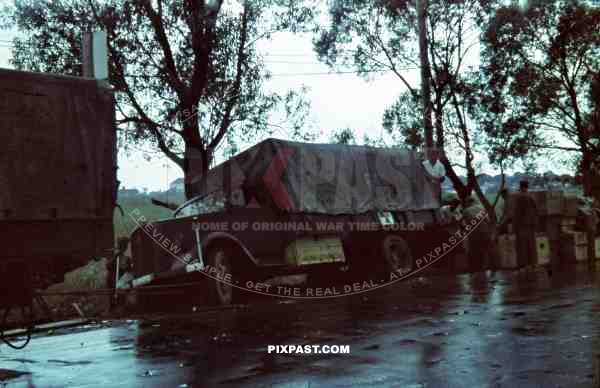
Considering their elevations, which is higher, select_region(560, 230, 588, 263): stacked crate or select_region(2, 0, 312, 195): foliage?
select_region(2, 0, 312, 195): foliage

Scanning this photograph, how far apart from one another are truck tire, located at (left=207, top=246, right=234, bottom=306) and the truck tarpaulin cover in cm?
137

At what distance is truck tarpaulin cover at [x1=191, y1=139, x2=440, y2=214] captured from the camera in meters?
14.4

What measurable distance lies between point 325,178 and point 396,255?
310 centimetres

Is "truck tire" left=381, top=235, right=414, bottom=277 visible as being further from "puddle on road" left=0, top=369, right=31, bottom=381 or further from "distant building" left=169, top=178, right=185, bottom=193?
"puddle on road" left=0, top=369, right=31, bottom=381

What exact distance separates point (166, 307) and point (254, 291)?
5.68 feet

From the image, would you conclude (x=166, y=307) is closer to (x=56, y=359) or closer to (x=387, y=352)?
(x=56, y=359)

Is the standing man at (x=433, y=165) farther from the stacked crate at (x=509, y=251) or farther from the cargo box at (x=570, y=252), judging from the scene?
the cargo box at (x=570, y=252)

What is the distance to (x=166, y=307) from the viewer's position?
14.4m

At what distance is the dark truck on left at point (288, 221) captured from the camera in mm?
13375

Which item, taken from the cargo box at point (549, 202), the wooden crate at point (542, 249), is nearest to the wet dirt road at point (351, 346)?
the wooden crate at point (542, 249)

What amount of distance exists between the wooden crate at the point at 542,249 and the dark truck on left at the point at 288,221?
11.8ft

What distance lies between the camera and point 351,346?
26.2 feet

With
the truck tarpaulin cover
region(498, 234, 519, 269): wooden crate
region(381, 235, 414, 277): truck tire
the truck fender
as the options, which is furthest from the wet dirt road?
region(498, 234, 519, 269): wooden crate

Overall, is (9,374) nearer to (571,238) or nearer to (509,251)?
(509,251)
